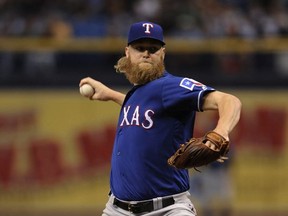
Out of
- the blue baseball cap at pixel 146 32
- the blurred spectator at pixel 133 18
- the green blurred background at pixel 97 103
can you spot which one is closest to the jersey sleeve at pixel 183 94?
the blue baseball cap at pixel 146 32

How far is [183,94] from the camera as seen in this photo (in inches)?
210

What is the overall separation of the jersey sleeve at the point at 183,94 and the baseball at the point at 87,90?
1.20 m

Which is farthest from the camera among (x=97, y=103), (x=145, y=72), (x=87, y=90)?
(x=97, y=103)

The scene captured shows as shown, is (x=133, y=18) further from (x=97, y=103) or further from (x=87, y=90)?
(x=87, y=90)

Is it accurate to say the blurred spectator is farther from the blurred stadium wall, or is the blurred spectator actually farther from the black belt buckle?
the black belt buckle

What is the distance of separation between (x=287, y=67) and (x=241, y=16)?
1244 millimetres

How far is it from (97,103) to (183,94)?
26.6 ft

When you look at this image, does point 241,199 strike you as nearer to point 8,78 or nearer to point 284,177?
point 284,177

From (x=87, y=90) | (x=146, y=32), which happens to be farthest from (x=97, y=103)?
(x=146, y=32)

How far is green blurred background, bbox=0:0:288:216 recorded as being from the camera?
1321 cm

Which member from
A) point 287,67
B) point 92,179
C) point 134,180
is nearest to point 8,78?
point 92,179

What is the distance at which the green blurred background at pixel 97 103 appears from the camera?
43.3 feet

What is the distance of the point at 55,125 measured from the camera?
527 inches

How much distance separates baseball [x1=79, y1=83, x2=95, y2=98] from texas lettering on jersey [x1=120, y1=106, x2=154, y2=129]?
0.86m
